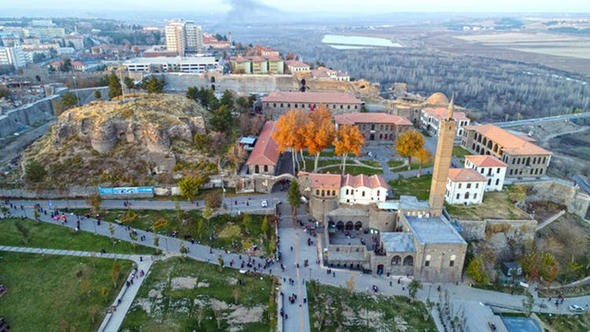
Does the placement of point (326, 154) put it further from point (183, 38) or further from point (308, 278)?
point (183, 38)

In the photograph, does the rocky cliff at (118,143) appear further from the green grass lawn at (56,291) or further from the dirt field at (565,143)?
the dirt field at (565,143)

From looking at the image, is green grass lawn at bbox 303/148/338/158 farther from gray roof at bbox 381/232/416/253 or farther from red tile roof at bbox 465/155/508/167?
gray roof at bbox 381/232/416/253

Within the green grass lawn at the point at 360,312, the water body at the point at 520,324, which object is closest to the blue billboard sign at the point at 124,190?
the green grass lawn at the point at 360,312

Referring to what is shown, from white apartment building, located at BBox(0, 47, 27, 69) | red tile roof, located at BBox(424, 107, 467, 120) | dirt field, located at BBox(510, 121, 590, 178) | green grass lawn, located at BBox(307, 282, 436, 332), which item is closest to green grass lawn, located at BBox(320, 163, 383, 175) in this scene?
green grass lawn, located at BBox(307, 282, 436, 332)

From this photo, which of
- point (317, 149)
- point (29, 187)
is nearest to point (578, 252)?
point (317, 149)

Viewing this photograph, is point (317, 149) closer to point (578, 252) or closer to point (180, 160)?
point (180, 160)
